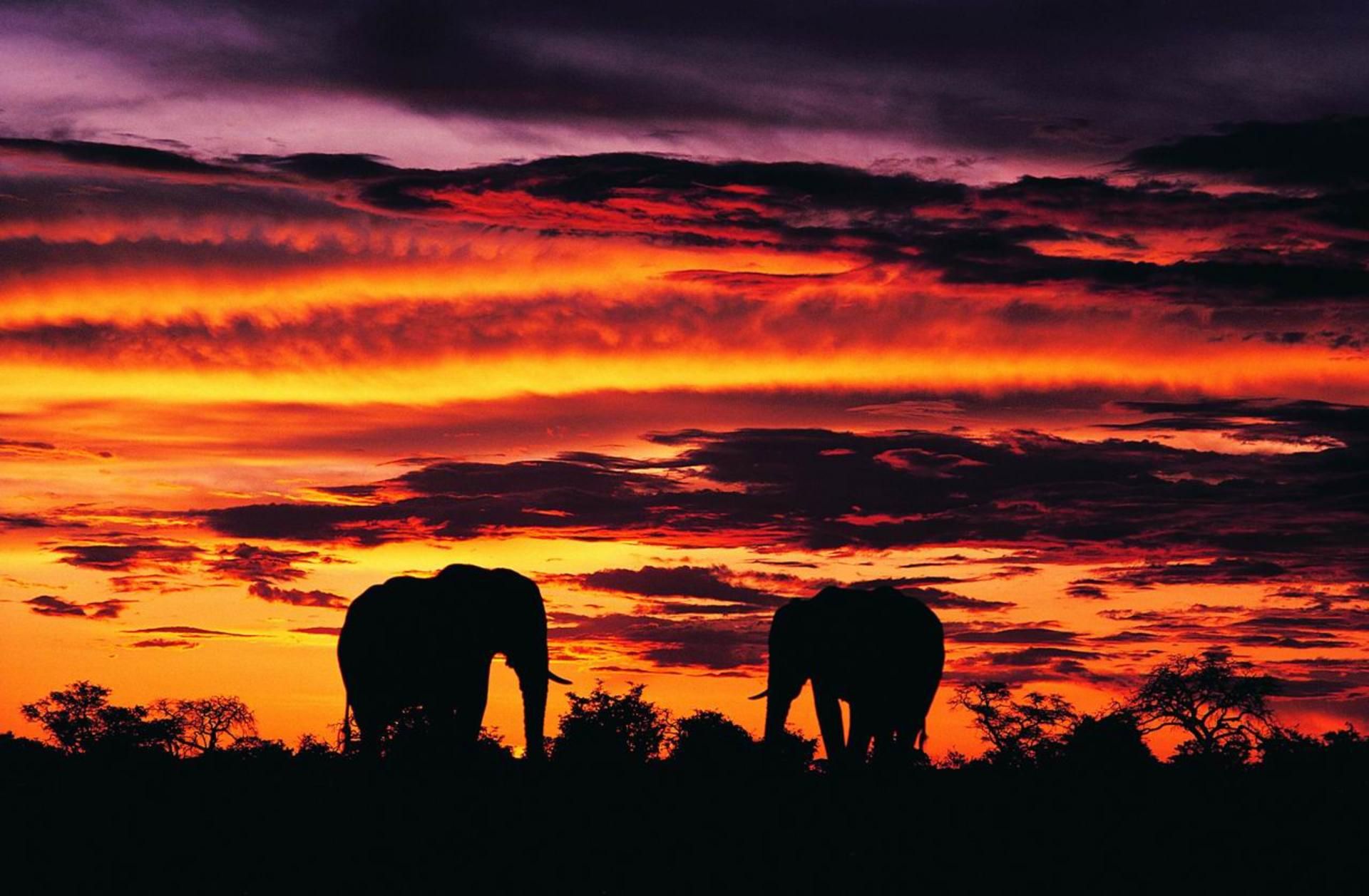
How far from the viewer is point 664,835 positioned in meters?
32.7

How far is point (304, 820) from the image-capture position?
33.0 metres

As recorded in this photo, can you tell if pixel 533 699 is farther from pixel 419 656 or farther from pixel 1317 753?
pixel 1317 753

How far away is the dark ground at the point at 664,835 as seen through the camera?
3031cm

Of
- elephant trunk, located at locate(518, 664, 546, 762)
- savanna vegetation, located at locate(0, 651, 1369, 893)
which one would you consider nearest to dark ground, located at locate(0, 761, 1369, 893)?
savanna vegetation, located at locate(0, 651, 1369, 893)

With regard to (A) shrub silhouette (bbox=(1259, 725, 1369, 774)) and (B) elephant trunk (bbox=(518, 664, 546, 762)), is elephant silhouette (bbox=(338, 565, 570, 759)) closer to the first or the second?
(B) elephant trunk (bbox=(518, 664, 546, 762))

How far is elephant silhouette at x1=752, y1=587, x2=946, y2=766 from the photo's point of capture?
45625 mm

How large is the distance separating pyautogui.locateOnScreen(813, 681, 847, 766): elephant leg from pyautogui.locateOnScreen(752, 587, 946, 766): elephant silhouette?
18mm

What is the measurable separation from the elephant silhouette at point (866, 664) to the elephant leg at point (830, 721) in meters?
0.02

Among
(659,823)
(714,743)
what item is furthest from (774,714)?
(659,823)

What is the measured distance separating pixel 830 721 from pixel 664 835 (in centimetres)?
1405

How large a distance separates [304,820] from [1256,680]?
3174 cm

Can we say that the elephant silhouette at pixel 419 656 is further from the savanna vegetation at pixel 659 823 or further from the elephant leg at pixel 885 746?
the elephant leg at pixel 885 746

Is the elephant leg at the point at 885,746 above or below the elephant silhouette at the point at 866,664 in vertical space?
below

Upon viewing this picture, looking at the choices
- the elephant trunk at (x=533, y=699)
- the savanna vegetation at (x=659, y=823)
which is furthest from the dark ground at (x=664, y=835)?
the elephant trunk at (x=533, y=699)
